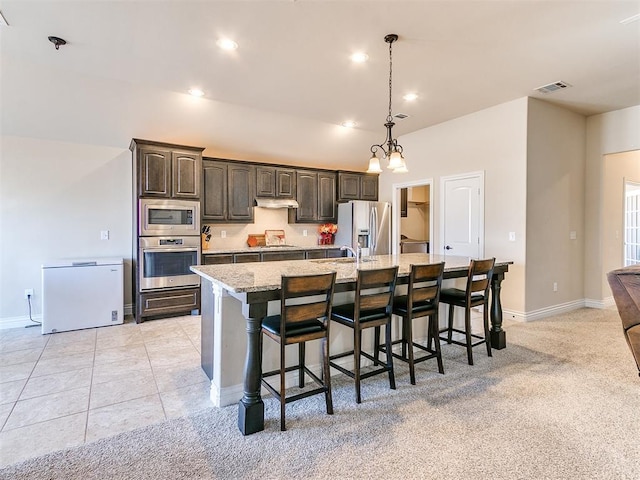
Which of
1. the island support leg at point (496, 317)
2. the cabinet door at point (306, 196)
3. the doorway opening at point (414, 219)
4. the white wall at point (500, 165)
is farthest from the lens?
the doorway opening at point (414, 219)

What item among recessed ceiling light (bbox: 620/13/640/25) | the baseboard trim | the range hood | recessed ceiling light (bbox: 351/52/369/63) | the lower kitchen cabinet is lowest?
the baseboard trim

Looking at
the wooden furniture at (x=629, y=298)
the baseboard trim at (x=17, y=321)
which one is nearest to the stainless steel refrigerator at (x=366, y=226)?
the wooden furniture at (x=629, y=298)

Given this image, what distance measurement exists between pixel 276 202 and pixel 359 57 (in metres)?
2.99

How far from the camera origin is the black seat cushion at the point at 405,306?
2805 millimetres

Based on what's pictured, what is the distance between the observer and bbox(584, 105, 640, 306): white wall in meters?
5.08

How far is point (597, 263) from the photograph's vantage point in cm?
529

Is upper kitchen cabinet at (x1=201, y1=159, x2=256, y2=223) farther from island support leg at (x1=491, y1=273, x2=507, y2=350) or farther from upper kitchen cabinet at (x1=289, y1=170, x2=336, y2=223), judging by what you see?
island support leg at (x1=491, y1=273, x2=507, y2=350)

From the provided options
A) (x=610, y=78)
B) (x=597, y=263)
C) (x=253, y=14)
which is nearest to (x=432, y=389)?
(x=253, y=14)

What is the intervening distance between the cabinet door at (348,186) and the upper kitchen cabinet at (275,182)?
100 centimetres

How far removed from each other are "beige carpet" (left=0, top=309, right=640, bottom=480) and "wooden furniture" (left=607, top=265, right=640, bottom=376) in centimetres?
48

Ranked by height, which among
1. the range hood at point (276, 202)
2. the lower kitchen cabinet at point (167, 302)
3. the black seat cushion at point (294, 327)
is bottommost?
the lower kitchen cabinet at point (167, 302)

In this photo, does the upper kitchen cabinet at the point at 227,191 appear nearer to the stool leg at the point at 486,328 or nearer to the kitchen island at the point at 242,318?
the kitchen island at the point at 242,318

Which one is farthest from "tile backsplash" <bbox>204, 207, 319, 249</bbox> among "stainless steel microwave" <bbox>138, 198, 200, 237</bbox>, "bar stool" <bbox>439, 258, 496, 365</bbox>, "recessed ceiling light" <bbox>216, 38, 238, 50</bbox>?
"bar stool" <bbox>439, 258, 496, 365</bbox>

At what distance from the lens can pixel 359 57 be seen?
330cm
